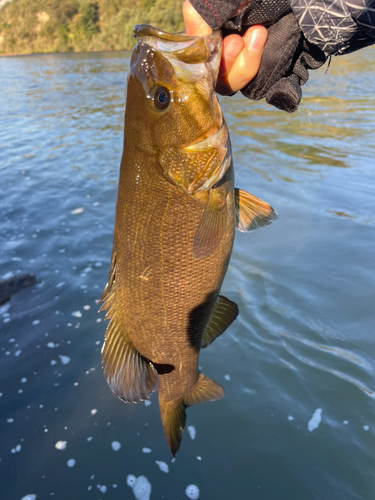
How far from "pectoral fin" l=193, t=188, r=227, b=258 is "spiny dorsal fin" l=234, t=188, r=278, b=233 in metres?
0.27

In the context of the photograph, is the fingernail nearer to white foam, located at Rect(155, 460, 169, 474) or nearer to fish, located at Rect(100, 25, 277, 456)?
fish, located at Rect(100, 25, 277, 456)

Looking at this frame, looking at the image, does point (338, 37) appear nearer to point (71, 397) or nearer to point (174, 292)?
point (174, 292)

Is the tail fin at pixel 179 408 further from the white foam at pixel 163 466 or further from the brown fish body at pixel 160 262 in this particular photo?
the white foam at pixel 163 466

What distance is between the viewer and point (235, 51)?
1786 mm

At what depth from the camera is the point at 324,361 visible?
12.3 ft

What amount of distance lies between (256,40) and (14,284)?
4.68 meters

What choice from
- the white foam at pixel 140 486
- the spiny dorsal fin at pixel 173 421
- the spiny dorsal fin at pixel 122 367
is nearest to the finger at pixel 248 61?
the spiny dorsal fin at pixel 122 367

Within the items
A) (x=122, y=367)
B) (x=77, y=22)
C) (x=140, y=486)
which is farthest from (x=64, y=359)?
(x=77, y=22)

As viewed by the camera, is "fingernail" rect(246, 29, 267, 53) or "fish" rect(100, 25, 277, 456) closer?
"fish" rect(100, 25, 277, 456)

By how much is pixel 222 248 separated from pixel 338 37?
4.10 feet

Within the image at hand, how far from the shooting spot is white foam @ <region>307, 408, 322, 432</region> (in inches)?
127

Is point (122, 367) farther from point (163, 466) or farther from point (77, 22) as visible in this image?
point (77, 22)

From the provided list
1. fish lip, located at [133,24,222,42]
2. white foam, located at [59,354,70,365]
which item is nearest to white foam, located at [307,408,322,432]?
white foam, located at [59,354,70,365]

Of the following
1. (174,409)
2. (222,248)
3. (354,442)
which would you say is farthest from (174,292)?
(354,442)
